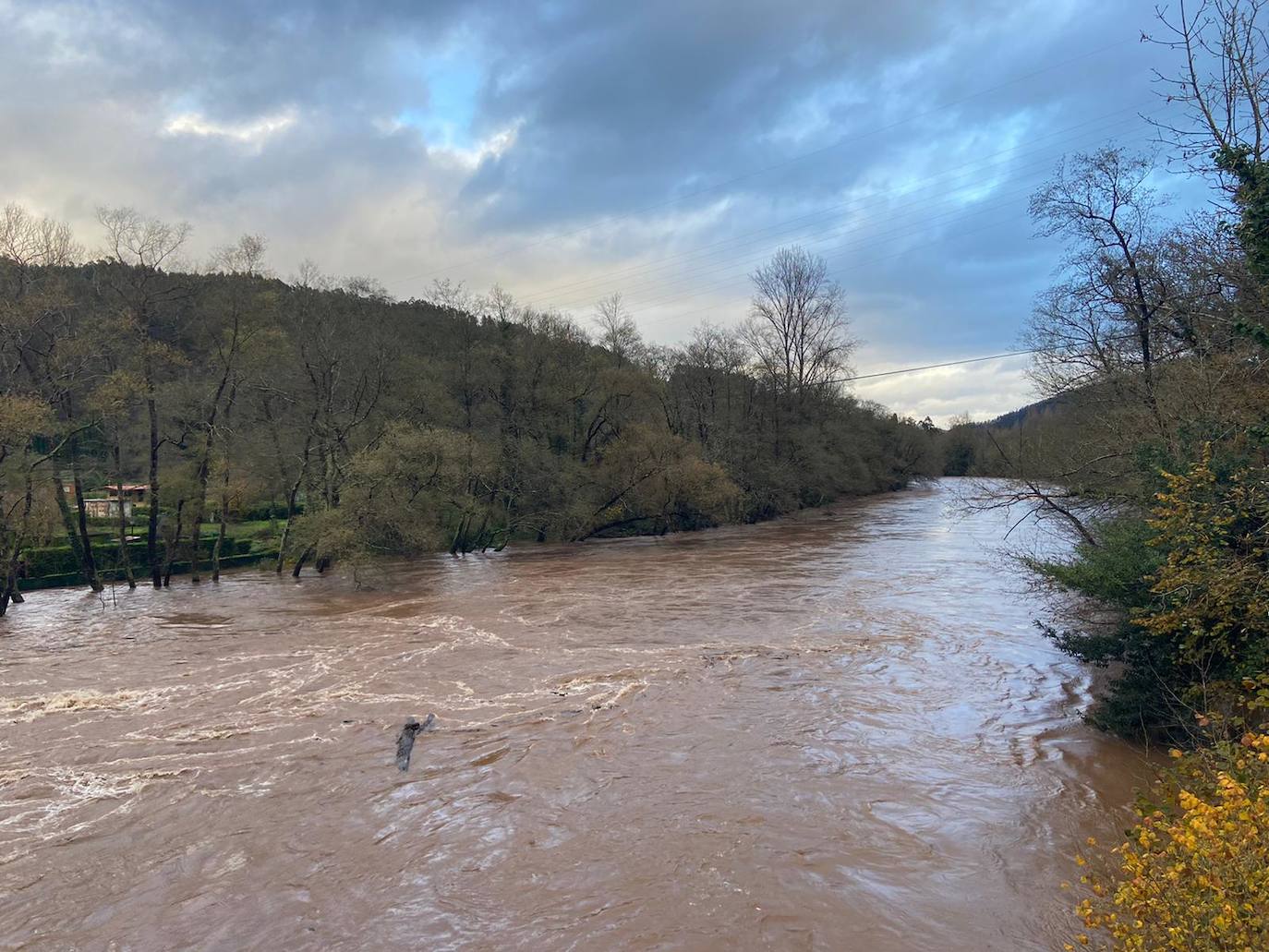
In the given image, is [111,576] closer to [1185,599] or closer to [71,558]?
[71,558]

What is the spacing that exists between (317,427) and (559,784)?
78.6ft

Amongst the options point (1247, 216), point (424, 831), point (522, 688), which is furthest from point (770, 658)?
point (1247, 216)

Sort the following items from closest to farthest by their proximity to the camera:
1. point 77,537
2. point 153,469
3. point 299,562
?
point 77,537 → point 153,469 → point 299,562

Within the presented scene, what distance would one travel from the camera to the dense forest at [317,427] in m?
21.5

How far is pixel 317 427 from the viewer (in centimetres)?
2888

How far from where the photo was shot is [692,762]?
9164mm

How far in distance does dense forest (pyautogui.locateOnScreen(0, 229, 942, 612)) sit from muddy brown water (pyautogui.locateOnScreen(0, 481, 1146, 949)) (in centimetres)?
778

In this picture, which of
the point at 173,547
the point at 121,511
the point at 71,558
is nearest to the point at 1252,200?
the point at 121,511

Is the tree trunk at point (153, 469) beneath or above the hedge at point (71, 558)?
above

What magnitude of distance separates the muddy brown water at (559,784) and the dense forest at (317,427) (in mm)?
7784

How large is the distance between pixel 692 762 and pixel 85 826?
6739 millimetres

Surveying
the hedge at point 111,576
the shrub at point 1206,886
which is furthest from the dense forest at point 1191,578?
the hedge at point 111,576

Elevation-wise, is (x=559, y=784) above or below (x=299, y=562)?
below

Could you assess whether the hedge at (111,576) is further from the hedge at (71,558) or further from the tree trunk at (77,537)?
the tree trunk at (77,537)
